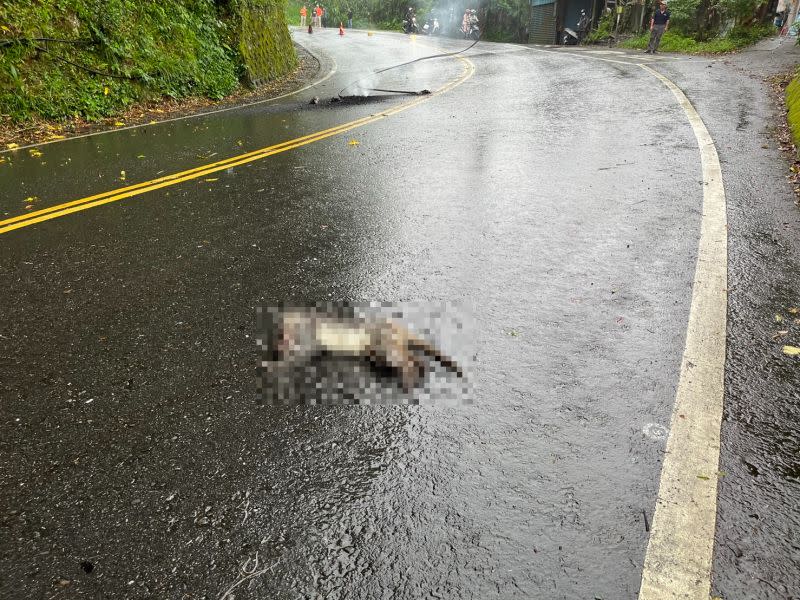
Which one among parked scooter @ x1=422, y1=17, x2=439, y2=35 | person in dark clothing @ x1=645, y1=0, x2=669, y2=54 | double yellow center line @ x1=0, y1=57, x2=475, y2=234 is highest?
person in dark clothing @ x1=645, y1=0, x2=669, y2=54

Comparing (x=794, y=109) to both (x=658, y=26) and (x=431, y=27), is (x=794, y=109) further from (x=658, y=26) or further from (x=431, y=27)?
(x=431, y=27)

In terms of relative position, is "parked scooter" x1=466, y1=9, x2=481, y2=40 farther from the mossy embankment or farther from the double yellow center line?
the double yellow center line

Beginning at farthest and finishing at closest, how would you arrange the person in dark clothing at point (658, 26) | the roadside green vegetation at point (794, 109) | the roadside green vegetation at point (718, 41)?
the person in dark clothing at point (658, 26)
the roadside green vegetation at point (718, 41)
the roadside green vegetation at point (794, 109)

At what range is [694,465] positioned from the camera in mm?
2348

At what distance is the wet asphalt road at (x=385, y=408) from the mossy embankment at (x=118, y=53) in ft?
15.6

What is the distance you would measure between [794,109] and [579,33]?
31.9 m

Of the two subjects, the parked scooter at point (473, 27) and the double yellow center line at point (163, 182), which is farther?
the parked scooter at point (473, 27)

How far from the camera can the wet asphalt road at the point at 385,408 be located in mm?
1986

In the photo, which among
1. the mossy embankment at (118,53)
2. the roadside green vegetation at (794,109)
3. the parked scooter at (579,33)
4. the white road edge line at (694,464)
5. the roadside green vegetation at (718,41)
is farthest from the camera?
the parked scooter at (579,33)

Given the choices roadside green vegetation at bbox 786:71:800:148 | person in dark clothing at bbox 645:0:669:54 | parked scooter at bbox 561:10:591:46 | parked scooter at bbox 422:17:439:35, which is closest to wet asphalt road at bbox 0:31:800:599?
roadside green vegetation at bbox 786:71:800:148

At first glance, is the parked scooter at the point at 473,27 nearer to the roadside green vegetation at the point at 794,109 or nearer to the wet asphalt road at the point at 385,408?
the roadside green vegetation at the point at 794,109

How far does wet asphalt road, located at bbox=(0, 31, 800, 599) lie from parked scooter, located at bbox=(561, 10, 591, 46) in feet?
111

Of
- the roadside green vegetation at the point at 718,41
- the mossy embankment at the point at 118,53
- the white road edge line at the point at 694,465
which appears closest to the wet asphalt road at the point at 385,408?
the white road edge line at the point at 694,465

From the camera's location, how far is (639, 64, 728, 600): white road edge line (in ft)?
6.23
